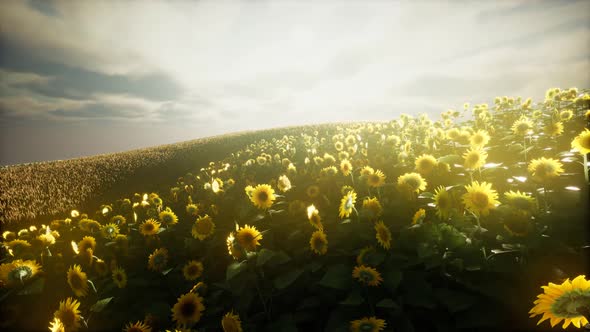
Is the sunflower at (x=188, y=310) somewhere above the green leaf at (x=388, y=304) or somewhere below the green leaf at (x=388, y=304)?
below

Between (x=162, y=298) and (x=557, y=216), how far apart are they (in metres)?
3.96

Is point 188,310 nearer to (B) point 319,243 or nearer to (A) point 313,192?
(B) point 319,243

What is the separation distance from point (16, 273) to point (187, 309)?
2.07 metres

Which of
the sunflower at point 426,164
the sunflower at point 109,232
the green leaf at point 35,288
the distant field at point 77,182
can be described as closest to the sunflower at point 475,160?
the sunflower at point 426,164

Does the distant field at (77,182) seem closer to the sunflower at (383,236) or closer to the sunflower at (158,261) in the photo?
the sunflower at (158,261)

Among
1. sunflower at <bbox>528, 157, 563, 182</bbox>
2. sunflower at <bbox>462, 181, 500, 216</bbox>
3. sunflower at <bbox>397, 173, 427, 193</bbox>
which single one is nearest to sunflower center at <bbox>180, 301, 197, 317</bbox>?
sunflower at <bbox>397, 173, 427, 193</bbox>

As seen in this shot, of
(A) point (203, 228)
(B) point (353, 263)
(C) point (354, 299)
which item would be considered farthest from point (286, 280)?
(A) point (203, 228)

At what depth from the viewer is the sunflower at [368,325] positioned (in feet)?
6.24

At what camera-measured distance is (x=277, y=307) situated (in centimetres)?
260

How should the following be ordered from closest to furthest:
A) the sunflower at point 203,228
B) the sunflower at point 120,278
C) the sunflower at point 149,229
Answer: the sunflower at point 120,278 → the sunflower at point 203,228 → the sunflower at point 149,229

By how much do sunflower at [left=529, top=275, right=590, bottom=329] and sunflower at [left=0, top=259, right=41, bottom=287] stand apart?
4.42 meters

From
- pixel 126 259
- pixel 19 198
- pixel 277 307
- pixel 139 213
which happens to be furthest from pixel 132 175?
pixel 277 307

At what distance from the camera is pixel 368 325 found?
192 centimetres

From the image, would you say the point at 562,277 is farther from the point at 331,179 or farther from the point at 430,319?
the point at 331,179
